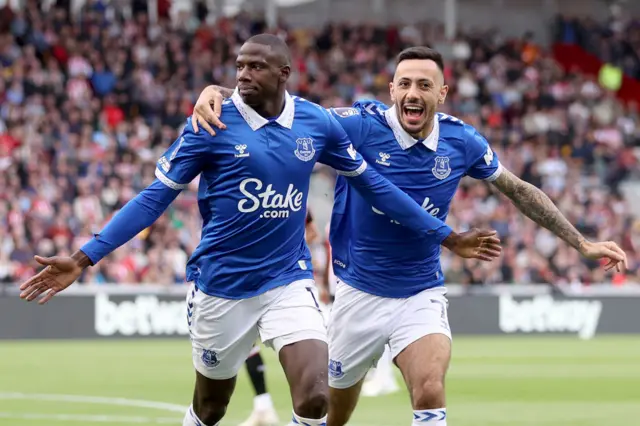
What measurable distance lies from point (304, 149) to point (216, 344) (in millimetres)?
1257

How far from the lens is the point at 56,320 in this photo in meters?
23.1

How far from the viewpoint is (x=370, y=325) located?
27.8 ft

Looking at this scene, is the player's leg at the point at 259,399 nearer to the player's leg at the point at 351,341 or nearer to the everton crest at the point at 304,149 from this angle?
the player's leg at the point at 351,341

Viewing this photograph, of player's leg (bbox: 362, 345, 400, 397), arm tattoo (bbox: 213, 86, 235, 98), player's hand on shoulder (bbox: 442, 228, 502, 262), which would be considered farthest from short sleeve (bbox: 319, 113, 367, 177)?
player's leg (bbox: 362, 345, 400, 397)

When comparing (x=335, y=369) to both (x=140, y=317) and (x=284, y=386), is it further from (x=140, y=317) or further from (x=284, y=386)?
(x=140, y=317)

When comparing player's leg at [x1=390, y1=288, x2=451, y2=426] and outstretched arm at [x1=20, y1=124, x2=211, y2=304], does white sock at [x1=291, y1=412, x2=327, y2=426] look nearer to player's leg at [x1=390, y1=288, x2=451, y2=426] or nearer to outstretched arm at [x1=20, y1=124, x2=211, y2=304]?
player's leg at [x1=390, y1=288, x2=451, y2=426]

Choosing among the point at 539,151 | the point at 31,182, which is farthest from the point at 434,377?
the point at 539,151

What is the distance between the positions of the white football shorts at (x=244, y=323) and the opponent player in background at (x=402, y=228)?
68 cm

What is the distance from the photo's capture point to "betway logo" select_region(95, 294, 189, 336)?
23375mm

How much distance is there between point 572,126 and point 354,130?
2594cm

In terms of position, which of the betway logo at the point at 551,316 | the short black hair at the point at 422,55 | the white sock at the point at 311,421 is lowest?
the betway logo at the point at 551,316

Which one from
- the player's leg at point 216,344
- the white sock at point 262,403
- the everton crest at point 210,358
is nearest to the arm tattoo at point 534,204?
the player's leg at point 216,344

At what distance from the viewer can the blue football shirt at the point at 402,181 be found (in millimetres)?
8438

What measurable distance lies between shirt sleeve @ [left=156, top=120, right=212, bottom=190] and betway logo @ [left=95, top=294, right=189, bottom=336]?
1589 cm
